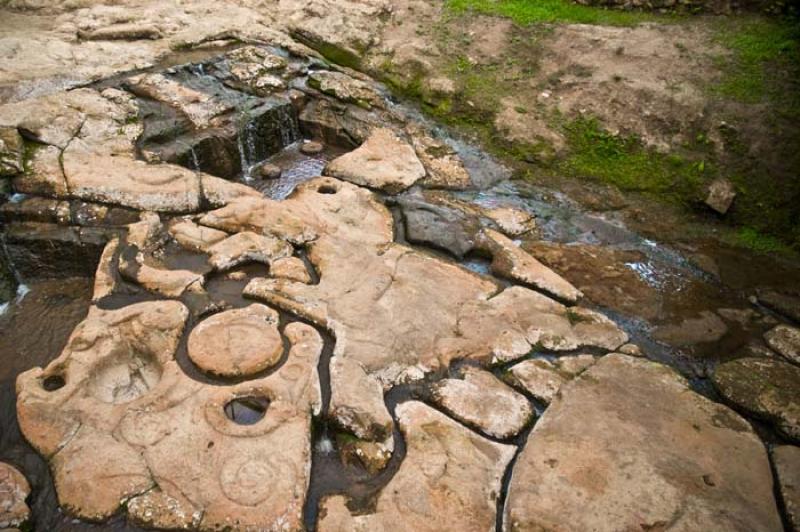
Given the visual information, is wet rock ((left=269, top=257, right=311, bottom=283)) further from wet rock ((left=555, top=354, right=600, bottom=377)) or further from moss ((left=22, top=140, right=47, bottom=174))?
moss ((left=22, top=140, right=47, bottom=174))

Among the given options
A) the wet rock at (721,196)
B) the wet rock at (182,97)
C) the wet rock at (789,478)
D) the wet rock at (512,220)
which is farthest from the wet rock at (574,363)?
the wet rock at (182,97)

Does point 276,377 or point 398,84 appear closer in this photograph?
point 276,377

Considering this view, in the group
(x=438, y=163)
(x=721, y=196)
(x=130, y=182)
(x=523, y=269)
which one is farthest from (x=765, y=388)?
(x=130, y=182)

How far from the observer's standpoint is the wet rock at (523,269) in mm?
5148

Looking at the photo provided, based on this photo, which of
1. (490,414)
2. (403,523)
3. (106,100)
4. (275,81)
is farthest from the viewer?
(275,81)

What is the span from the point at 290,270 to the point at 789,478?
4094mm

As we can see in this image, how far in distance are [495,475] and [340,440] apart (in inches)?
41.4

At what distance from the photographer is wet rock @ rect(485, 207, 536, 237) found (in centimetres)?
616

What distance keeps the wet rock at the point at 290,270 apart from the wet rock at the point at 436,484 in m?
1.67

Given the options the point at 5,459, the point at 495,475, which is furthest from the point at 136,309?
the point at 495,475

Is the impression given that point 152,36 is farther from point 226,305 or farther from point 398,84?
point 226,305

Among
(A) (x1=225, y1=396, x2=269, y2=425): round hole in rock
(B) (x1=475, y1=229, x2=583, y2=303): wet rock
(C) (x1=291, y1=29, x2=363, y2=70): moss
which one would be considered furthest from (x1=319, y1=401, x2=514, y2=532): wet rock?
(C) (x1=291, y1=29, x2=363, y2=70): moss

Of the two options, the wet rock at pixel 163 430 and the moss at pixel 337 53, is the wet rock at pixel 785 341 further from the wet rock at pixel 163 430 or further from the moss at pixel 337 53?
the moss at pixel 337 53

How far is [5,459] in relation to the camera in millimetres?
3395
